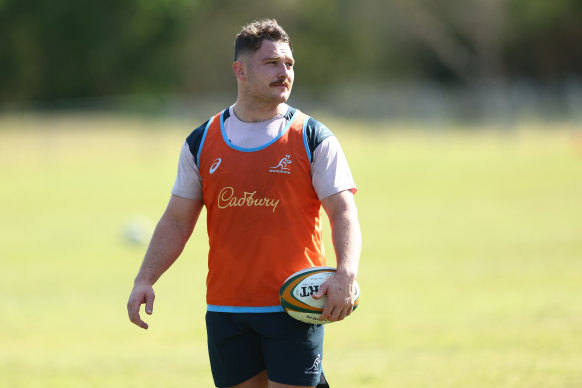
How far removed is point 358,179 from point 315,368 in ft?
75.7

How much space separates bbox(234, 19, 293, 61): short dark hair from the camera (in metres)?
4.16

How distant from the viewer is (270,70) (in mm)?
4141

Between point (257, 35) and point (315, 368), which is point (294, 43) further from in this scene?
point (315, 368)

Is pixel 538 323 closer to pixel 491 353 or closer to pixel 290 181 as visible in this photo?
pixel 491 353

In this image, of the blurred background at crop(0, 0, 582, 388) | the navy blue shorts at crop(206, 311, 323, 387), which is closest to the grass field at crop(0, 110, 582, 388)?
the blurred background at crop(0, 0, 582, 388)

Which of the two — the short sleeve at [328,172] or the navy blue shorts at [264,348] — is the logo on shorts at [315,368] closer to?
the navy blue shorts at [264,348]

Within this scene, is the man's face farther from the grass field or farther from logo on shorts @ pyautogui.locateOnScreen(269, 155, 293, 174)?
the grass field

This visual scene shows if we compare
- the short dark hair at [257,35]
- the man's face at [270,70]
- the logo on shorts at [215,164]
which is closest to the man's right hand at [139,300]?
the logo on shorts at [215,164]

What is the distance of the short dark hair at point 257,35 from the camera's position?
4156mm

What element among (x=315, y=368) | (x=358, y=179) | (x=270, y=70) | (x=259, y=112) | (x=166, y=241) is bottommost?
(x=315, y=368)

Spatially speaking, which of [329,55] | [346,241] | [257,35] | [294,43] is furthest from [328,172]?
[329,55]

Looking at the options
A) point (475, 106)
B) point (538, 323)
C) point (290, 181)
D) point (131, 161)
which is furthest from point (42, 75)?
point (290, 181)

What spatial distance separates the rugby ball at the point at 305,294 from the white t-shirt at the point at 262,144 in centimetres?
38

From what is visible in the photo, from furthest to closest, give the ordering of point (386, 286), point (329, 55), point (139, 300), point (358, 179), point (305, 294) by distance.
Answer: point (329, 55), point (358, 179), point (386, 286), point (139, 300), point (305, 294)
